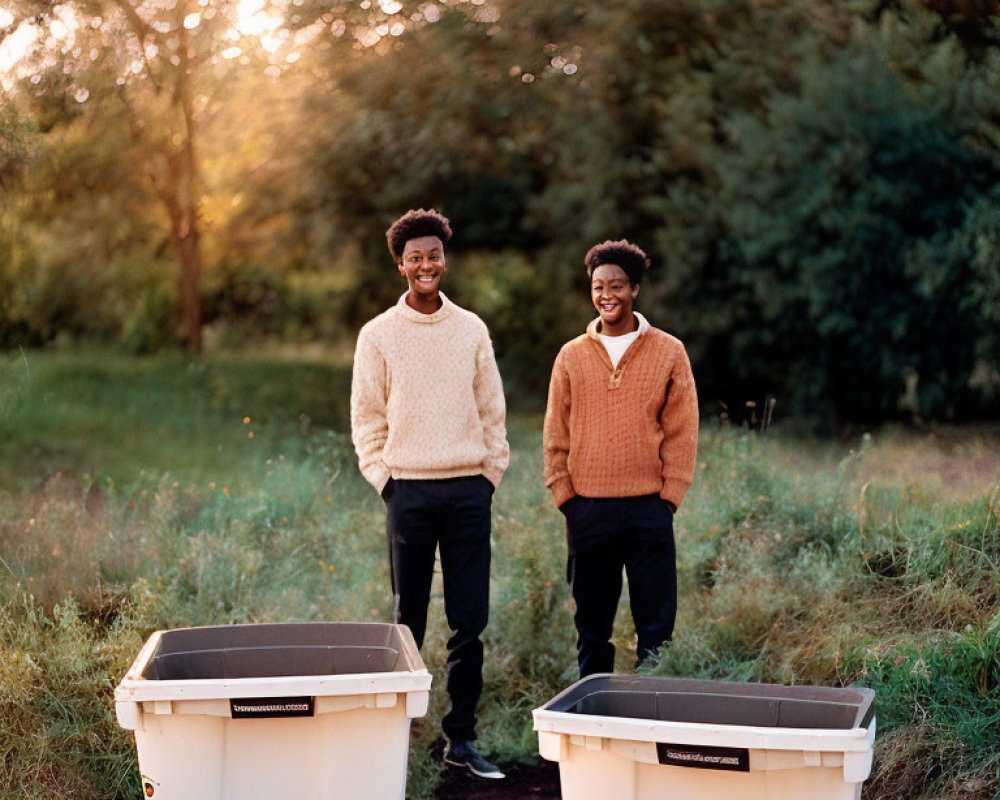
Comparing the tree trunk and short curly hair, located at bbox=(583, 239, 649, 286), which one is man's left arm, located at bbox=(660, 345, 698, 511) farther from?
the tree trunk

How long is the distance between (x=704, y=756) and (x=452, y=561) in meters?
1.85

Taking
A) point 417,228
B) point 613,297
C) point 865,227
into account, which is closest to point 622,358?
→ point 613,297

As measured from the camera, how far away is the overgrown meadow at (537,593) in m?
4.42

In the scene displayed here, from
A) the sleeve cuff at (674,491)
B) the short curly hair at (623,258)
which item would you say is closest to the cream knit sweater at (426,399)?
the short curly hair at (623,258)

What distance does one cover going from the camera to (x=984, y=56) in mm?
12500

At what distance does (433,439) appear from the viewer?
14.8 ft

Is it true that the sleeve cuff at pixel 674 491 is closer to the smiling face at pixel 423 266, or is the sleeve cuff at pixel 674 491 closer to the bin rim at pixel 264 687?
the smiling face at pixel 423 266

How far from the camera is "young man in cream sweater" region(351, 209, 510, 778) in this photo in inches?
178

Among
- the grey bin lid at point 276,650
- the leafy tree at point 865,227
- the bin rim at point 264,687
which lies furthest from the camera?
the leafy tree at point 865,227

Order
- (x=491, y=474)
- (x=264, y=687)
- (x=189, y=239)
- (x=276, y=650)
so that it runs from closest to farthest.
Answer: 1. (x=264, y=687)
2. (x=276, y=650)
3. (x=491, y=474)
4. (x=189, y=239)

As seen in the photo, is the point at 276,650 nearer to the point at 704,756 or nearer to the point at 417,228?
the point at 704,756

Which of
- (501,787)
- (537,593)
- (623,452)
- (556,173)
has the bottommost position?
(501,787)

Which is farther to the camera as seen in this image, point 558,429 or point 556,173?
point 556,173

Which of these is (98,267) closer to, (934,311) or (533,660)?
(934,311)
